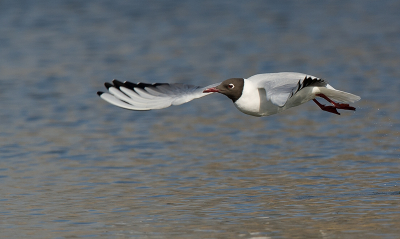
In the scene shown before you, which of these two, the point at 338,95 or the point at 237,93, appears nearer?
the point at 237,93

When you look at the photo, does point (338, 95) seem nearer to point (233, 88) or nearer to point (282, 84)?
point (282, 84)

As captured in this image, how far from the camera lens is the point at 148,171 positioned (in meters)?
11.3

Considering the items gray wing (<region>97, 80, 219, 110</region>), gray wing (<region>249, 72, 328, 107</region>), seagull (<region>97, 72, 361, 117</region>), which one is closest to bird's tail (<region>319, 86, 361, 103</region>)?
seagull (<region>97, 72, 361, 117</region>)

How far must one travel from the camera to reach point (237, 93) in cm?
930

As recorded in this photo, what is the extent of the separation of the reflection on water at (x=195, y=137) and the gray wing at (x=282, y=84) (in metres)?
1.30

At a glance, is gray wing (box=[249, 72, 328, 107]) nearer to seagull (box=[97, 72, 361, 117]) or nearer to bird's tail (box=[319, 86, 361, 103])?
seagull (box=[97, 72, 361, 117])

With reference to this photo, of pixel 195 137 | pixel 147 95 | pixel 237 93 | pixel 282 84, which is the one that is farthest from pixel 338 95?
pixel 195 137

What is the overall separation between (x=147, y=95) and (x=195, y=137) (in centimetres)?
399

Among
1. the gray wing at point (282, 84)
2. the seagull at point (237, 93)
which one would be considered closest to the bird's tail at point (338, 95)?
the seagull at point (237, 93)

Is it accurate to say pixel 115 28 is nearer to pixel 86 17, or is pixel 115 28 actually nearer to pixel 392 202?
pixel 86 17

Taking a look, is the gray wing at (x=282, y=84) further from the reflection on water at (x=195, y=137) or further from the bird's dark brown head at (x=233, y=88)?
the reflection on water at (x=195, y=137)

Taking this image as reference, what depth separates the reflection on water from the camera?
8.80 meters

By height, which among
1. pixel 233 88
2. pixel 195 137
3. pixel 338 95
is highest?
pixel 233 88

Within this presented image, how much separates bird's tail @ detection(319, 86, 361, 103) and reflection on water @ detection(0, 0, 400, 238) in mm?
1066
